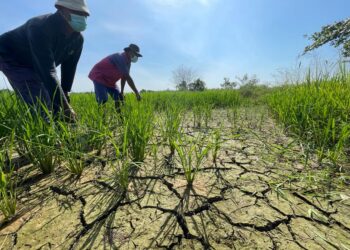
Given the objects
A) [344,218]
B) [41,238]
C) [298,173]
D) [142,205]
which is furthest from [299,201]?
[41,238]

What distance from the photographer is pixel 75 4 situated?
1995 mm

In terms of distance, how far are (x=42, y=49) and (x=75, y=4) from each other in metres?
0.54

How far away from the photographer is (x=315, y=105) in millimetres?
2006

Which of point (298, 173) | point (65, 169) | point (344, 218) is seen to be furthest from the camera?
point (65, 169)

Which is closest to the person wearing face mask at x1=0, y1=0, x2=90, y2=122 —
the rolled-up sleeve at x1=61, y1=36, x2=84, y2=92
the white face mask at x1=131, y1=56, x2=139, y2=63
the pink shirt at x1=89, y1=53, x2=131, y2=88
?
the rolled-up sleeve at x1=61, y1=36, x2=84, y2=92

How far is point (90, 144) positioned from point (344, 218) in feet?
5.33

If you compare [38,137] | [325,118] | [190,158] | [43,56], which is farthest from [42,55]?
[325,118]

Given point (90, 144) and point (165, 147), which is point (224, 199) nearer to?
point (165, 147)

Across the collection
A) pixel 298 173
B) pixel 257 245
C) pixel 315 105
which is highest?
pixel 315 105

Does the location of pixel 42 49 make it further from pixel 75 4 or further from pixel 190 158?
pixel 190 158

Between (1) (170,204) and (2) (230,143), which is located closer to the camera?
(1) (170,204)

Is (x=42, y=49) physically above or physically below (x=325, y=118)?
above

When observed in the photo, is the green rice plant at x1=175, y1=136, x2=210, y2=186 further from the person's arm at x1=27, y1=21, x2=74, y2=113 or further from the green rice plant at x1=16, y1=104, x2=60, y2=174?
the person's arm at x1=27, y1=21, x2=74, y2=113

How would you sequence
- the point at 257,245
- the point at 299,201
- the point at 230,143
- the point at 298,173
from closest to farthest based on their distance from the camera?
the point at 257,245, the point at 299,201, the point at 298,173, the point at 230,143
